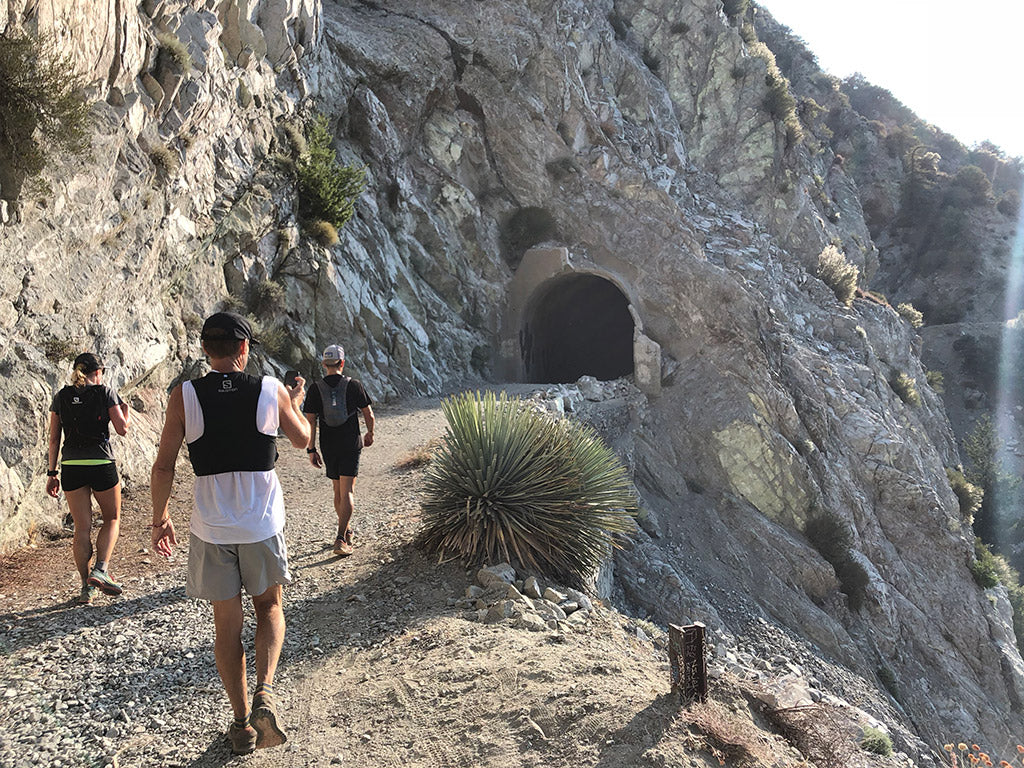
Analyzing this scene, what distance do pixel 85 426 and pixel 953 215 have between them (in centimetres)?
5894

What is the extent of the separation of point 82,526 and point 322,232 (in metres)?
10.8

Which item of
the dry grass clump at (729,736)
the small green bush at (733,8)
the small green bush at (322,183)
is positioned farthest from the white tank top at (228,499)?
the small green bush at (733,8)

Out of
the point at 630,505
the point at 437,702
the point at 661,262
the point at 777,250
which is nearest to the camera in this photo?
the point at 437,702

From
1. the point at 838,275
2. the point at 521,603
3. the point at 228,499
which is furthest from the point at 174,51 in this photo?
the point at 838,275

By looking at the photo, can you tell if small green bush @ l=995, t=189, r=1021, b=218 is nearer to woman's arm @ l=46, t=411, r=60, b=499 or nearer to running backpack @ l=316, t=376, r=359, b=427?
running backpack @ l=316, t=376, r=359, b=427

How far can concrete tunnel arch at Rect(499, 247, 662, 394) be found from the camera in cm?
2161

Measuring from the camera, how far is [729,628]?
476 inches

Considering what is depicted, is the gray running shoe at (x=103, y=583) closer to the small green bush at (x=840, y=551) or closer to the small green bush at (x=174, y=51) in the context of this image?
the small green bush at (x=174, y=51)

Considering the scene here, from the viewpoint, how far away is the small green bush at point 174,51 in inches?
399

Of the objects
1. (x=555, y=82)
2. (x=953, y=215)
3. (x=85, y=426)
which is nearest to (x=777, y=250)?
(x=555, y=82)

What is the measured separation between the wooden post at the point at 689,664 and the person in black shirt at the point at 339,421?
340 centimetres

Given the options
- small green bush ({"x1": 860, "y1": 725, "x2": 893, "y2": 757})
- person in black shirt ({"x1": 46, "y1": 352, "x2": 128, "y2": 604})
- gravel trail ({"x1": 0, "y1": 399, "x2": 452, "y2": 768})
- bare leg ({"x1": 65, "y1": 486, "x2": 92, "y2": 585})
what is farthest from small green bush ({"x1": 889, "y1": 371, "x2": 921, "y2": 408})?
bare leg ({"x1": 65, "y1": 486, "x2": 92, "y2": 585})

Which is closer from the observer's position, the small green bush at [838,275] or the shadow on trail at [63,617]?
the shadow on trail at [63,617]

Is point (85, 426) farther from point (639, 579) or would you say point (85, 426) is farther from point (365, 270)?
point (365, 270)
